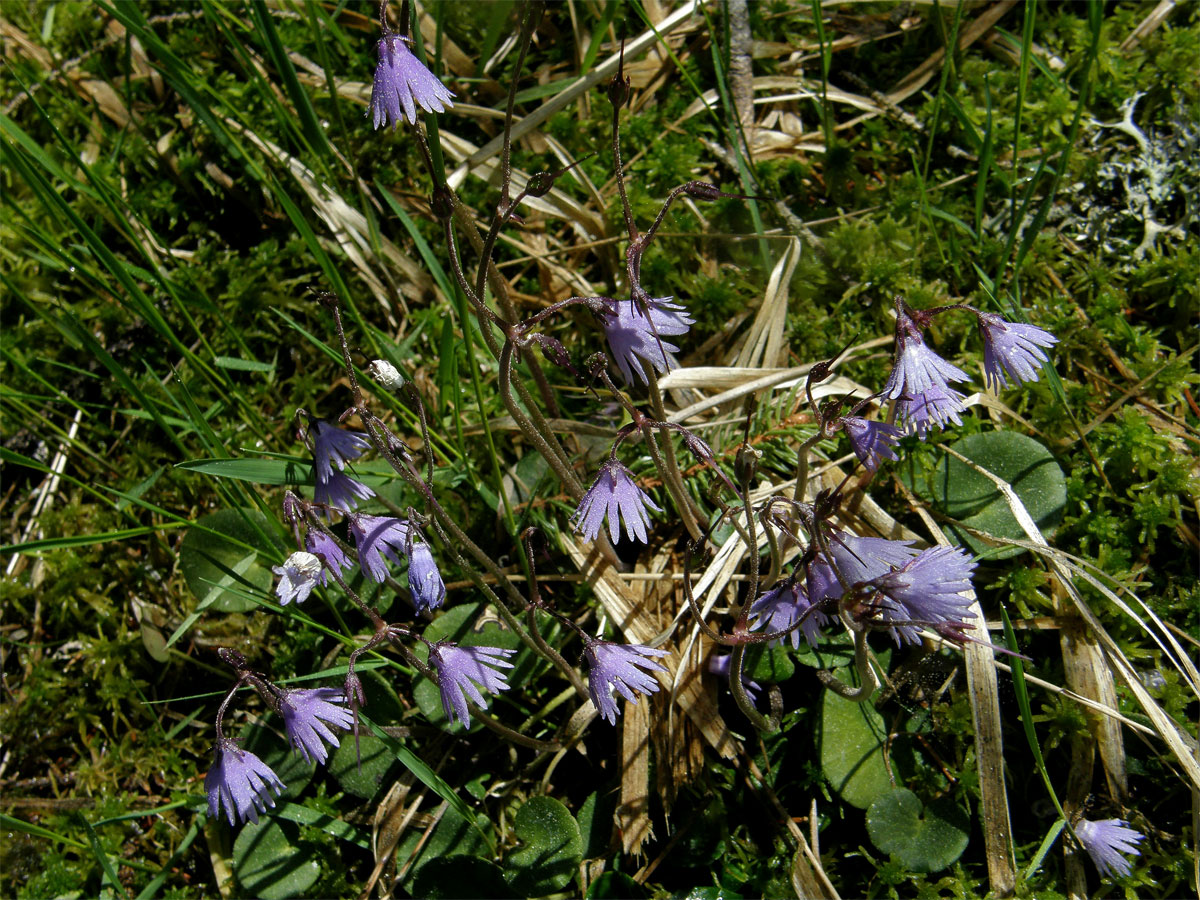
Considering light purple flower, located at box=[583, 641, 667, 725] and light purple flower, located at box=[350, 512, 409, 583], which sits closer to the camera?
light purple flower, located at box=[583, 641, 667, 725]

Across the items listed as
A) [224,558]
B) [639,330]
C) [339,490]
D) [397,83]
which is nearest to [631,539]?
[639,330]

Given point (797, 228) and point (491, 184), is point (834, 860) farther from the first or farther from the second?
point (491, 184)

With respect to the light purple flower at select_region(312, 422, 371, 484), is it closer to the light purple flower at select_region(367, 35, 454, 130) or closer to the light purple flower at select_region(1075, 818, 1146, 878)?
the light purple flower at select_region(367, 35, 454, 130)

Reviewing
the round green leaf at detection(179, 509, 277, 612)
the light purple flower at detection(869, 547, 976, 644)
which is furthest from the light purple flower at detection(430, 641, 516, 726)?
the round green leaf at detection(179, 509, 277, 612)

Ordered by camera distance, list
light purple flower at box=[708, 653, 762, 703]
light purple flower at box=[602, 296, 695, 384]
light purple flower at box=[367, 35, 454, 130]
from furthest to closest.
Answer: light purple flower at box=[708, 653, 762, 703]
light purple flower at box=[602, 296, 695, 384]
light purple flower at box=[367, 35, 454, 130]

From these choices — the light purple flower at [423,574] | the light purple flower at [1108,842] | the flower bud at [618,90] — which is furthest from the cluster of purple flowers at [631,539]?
the light purple flower at [1108,842]

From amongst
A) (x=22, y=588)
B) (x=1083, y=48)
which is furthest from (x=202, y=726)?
(x=1083, y=48)

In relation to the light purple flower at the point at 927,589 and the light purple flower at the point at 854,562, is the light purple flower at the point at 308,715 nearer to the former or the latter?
the light purple flower at the point at 854,562

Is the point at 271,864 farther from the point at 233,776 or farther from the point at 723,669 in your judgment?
the point at 723,669

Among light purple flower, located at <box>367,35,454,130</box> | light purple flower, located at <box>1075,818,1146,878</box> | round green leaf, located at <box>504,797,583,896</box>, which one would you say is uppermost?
light purple flower, located at <box>367,35,454,130</box>
